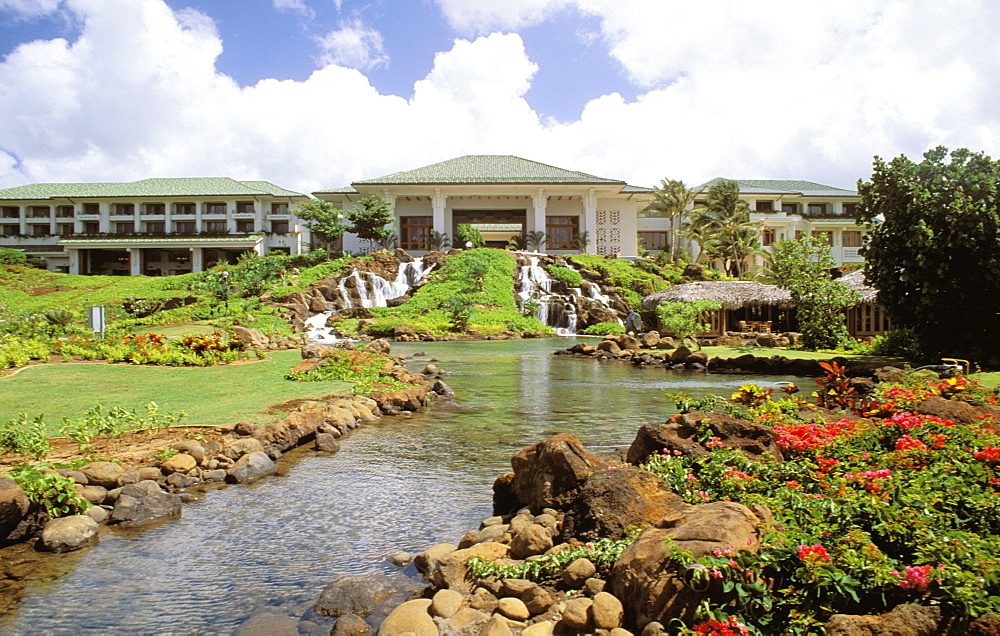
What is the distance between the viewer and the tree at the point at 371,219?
160ft

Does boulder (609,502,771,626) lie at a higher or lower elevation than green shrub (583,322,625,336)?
lower

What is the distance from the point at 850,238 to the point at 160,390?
2512 inches

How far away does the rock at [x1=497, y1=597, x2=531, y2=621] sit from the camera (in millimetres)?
4102

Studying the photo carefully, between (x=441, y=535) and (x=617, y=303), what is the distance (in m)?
36.7

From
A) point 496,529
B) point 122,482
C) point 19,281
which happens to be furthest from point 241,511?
point 19,281

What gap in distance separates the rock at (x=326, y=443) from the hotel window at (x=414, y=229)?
46.5m

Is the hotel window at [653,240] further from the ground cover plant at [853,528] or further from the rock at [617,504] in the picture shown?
the rock at [617,504]

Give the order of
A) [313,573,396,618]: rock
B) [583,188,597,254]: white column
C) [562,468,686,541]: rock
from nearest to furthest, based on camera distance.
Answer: [313,573,396,618]: rock → [562,468,686,541]: rock → [583,188,597,254]: white column

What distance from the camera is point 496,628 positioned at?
12.8 feet

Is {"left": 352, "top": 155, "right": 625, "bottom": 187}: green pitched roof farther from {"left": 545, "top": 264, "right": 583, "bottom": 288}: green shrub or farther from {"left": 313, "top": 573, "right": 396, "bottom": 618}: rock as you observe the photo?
{"left": 313, "top": 573, "right": 396, "bottom": 618}: rock

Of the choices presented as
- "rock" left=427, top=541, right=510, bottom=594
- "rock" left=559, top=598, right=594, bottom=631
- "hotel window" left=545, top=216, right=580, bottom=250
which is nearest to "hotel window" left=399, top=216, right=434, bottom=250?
"hotel window" left=545, top=216, right=580, bottom=250

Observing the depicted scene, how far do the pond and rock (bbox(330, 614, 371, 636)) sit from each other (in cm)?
49

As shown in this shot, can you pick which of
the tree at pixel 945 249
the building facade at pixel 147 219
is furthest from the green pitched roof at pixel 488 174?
the tree at pixel 945 249

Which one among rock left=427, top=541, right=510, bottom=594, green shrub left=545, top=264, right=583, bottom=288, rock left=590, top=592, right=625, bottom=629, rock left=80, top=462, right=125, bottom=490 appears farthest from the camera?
green shrub left=545, top=264, right=583, bottom=288
